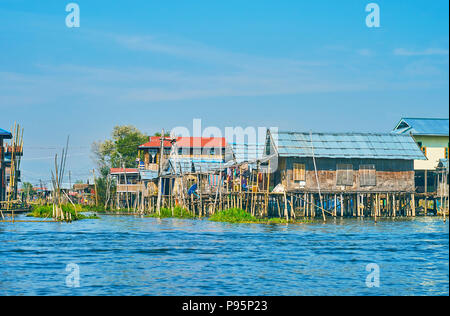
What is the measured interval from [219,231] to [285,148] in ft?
45.2

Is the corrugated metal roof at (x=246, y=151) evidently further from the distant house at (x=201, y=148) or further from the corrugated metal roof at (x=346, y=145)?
the distant house at (x=201, y=148)

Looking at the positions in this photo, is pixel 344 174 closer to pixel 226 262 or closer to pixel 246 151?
pixel 246 151

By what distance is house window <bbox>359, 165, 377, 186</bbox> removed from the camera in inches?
1704

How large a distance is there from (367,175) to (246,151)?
10.4m

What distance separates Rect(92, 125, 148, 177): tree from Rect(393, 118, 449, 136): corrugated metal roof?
39.5m

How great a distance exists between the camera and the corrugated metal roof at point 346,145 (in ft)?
138

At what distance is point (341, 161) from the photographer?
42938 millimetres

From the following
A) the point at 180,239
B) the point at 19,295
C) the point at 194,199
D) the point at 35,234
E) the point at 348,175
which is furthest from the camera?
the point at 194,199

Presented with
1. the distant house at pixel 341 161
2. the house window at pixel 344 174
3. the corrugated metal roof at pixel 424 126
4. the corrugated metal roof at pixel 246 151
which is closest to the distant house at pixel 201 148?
the corrugated metal roof at pixel 246 151

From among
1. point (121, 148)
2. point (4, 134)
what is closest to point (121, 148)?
point (121, 148)

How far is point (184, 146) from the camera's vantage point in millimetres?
64938
